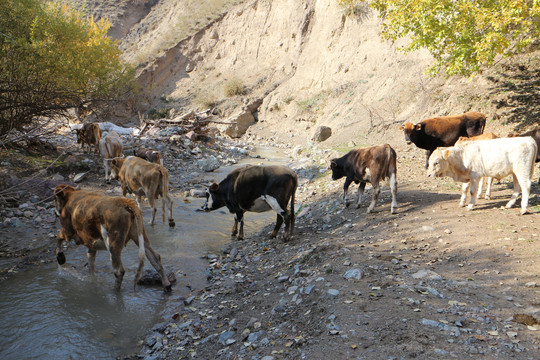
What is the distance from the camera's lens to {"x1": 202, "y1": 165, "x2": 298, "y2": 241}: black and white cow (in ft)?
25.7

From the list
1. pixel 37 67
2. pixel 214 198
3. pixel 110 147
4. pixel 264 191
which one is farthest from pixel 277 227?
pixel 37 67

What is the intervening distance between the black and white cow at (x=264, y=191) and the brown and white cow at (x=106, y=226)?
2616 mm

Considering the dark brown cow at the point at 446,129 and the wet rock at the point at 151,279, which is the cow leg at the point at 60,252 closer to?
the wet rock at the point at 151,279

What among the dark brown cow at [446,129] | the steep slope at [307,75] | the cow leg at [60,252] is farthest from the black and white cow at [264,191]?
the steep slope at [307,75]

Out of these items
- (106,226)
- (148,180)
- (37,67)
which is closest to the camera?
(106,226)

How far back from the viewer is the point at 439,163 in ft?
25.8

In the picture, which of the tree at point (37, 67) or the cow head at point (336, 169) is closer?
the tree at point (37, 67)

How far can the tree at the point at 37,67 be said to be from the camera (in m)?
8.04

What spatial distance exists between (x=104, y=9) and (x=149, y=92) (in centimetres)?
2195

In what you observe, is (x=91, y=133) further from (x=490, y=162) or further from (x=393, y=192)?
(x=490, y=162)

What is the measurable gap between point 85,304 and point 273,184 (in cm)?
414

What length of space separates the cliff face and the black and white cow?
1073 centimetres

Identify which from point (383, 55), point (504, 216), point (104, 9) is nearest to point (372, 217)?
point (504, 216)

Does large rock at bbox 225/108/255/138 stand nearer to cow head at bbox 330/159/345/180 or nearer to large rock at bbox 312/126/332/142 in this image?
large rock at bbox 312/126/332/142
